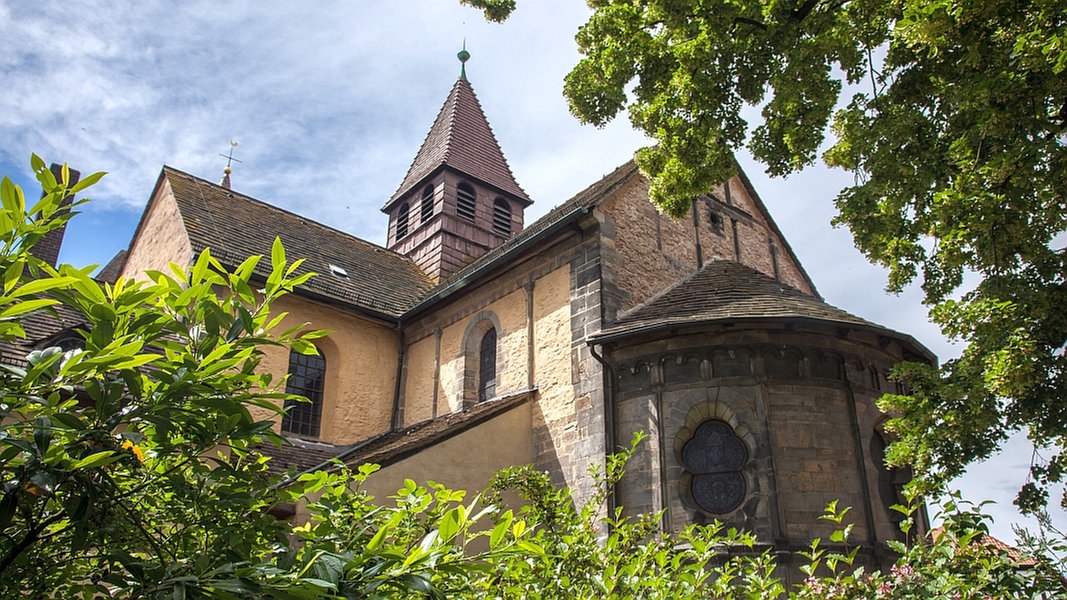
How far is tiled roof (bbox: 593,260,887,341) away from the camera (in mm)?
10531

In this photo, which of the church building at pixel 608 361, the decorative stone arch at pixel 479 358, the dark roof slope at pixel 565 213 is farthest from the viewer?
the decorative stone arch at pixel 479 358

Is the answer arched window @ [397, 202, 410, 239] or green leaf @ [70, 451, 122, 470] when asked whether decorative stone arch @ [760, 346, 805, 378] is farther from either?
arched window @ [397, 202, 410, 239]

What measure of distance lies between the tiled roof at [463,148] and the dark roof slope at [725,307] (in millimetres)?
11568

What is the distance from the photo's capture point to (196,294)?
2357mm

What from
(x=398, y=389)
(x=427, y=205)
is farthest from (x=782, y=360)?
(x=427, y=205)

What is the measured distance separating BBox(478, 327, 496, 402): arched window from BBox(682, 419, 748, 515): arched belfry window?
439 cm

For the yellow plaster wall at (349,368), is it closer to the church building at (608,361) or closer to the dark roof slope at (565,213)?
the church building at (608,361)

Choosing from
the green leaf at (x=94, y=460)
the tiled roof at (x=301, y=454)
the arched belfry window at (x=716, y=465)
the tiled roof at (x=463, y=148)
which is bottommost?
the green leaf at (x=94, y=460)

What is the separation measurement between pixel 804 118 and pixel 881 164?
3.59ft

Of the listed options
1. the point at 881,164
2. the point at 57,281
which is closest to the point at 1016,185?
the point at 881,164

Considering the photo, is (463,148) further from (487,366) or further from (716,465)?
(716,465)

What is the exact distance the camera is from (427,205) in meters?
22.8

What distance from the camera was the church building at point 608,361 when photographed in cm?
1021

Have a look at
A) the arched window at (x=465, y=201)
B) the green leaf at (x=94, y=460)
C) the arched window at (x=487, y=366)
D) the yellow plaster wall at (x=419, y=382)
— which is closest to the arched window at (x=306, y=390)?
the yellow plaster wall at (x=419, y=382)
